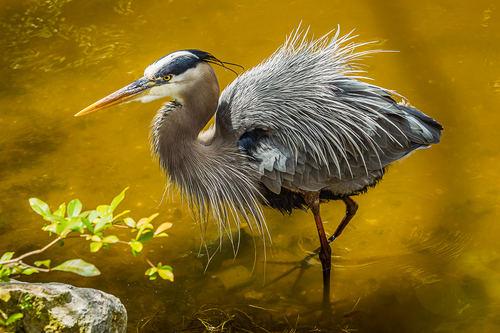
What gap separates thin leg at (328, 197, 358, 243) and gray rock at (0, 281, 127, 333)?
69.8 inches

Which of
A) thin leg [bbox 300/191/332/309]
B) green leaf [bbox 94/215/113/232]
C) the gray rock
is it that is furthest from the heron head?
green leaf [bbox 94/215/113/232]

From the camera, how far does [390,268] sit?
315 cm

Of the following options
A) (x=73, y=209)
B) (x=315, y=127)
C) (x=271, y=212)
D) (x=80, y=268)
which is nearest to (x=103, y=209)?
(x=73, y=209)

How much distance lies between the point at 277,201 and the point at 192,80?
949mm

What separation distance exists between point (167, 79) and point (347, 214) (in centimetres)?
148

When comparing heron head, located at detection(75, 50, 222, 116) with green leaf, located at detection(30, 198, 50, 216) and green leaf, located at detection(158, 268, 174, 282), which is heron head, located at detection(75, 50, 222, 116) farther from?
green leaf, located at detection(158, 268, 174, 282)

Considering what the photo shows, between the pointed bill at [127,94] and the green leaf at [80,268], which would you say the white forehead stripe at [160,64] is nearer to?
the pointed bill at [127,94]

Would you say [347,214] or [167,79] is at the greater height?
[167,79]

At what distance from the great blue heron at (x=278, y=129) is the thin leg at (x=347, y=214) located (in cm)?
27

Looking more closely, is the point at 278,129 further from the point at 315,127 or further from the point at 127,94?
the point at 127,94

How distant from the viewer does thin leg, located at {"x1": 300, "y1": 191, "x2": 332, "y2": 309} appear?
2965 mm

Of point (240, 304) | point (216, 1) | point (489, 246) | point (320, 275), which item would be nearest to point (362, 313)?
point (320, 275)

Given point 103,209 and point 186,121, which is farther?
point 186,121

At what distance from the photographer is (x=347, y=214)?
3275 mm
